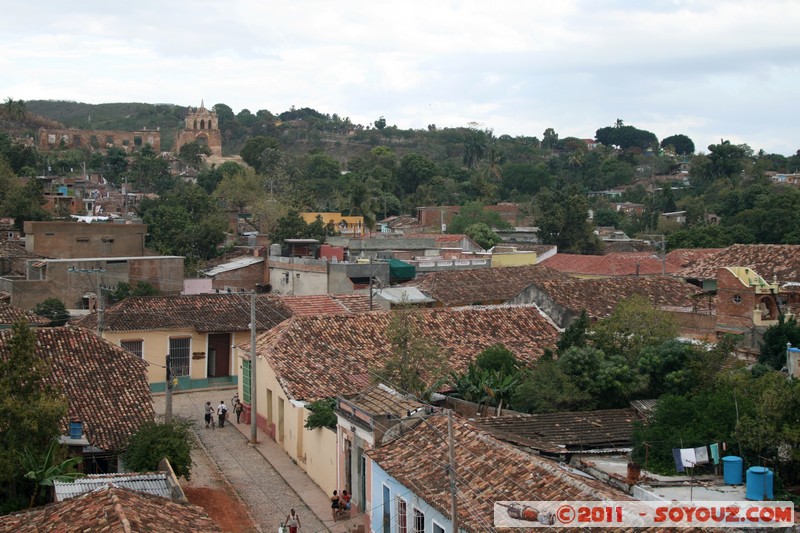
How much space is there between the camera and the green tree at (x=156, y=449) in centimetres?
1744

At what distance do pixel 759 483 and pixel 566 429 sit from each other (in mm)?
4387

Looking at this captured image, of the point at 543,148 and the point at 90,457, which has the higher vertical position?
the point at 543,148

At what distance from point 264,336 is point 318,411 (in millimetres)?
6362

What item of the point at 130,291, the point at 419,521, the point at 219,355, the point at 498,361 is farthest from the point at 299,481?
the point at 130,291

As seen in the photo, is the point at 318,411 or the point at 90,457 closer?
the point at 90,457

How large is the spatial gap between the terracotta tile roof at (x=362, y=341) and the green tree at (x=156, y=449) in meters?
4.14

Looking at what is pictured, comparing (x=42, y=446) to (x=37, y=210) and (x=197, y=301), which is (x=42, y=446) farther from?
(x=37, y=210)

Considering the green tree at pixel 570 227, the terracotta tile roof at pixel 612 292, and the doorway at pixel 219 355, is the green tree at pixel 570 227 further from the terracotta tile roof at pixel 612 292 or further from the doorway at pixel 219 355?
the doorway at pixel 219 355

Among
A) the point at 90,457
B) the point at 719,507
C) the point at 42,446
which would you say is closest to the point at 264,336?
the point at 90,457

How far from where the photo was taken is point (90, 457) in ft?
59.0

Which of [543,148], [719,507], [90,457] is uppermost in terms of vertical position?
[543,148]

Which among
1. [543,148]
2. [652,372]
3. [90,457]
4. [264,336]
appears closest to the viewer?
[90,457]

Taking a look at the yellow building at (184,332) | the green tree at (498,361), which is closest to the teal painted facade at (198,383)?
the yellow building at (184,332)

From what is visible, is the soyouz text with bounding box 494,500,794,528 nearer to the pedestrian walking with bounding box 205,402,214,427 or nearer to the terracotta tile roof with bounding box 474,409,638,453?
the terracotta tile roof with bounding box 474,409,638,453
